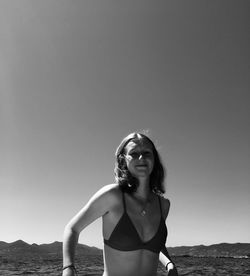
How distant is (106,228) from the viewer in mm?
2732

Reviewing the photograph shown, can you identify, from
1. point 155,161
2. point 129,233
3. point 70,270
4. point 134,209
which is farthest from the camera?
point 155,161

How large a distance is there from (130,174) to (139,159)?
0.58ft

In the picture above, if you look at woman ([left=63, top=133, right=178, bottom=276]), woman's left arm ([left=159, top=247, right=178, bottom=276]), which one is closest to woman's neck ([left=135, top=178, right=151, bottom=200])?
woman ([left=63, top=133, right=178, bottom=276])

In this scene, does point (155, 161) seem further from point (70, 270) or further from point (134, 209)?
point (70, 270)

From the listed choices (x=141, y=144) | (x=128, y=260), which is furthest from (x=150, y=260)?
(x=141, y=144)

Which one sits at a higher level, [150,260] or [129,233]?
[129,233]

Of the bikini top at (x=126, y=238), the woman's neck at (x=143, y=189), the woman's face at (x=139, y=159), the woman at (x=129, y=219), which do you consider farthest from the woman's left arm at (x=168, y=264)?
the woman's face at (x=139, y=159)

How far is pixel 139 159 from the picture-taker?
2.98m

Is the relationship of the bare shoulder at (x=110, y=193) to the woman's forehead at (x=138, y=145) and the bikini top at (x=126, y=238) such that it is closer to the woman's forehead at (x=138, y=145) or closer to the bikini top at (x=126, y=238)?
the bikini top at (x=126, y=238)

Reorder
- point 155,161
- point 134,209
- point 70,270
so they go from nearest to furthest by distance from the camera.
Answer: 1. point 70,270
2. point 134,209
3. point 155,161

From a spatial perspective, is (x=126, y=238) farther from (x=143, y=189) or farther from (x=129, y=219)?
(x=143, y=189)

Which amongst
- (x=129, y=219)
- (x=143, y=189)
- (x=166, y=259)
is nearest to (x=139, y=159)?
(x=143, y=189)

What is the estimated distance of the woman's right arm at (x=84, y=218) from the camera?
229 centimetres

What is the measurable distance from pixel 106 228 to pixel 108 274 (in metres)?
0.41
